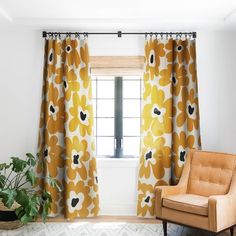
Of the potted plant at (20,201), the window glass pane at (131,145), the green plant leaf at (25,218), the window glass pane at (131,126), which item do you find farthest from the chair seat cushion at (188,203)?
the green plant leaf at (25,218)

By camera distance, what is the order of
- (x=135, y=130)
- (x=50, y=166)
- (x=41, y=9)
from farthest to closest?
(x=135, y=130) < (x=50, y=166) < (x=41, y=9)

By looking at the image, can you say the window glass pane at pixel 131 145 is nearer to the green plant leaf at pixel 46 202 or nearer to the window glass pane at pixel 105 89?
the window glass pane at pixel 105 89

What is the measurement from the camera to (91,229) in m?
3.76

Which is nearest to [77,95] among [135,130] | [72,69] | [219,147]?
[72,69]

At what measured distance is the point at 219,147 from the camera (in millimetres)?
4262

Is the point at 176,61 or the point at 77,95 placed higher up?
the point at 176,61

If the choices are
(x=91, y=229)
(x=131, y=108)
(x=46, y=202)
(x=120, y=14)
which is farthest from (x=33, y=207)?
(x=120, y=14)

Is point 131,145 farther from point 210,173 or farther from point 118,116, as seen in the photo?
point 210,173

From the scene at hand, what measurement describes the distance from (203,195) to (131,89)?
1.68m

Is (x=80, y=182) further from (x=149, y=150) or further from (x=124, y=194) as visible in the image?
(x=149, y=150)

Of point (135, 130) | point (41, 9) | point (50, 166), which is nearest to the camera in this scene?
point (41, 9)

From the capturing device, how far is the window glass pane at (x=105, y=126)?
447 centimetres

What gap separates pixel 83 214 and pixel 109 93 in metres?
1.61

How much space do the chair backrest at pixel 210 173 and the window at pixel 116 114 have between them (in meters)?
0.90
